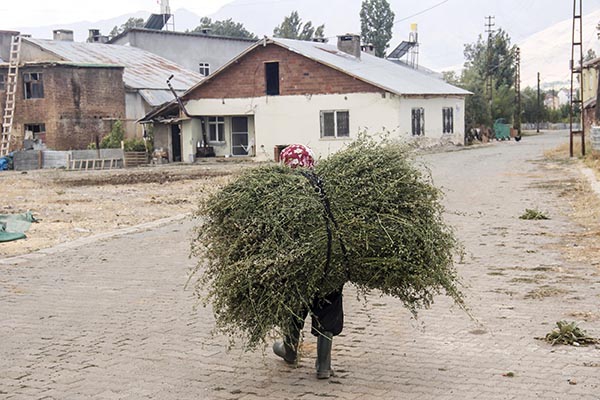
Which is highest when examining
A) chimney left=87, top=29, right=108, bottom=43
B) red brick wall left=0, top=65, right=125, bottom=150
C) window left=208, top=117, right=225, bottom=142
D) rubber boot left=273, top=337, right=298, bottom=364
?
chimney left=87, top=29, right=108, bottom=43

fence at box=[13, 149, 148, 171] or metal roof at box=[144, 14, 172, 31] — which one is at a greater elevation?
metal roof at box=[144, 14, 172, 31]

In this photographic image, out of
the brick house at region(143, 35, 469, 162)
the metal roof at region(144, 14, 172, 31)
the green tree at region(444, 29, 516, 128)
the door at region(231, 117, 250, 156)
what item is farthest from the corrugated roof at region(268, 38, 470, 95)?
the metal roof at region(144, 14, 172, 31)

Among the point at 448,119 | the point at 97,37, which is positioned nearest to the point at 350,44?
the point at 448,119

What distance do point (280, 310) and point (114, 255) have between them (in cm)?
725

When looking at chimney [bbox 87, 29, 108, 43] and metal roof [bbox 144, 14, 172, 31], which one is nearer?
chimney [bbox 87, 29, 108, 43]

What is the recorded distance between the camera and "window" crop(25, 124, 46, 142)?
44.5 metres

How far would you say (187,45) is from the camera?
6278 cm

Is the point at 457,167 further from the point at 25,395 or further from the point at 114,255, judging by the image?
the point at 25,395

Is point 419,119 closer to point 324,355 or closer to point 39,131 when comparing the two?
point 39,131

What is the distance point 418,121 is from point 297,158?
3709cm

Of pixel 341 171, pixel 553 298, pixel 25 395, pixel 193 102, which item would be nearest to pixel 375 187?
pixel 341 171

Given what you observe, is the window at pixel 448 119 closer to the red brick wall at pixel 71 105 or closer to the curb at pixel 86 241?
the red brick wall at pixel 71 105

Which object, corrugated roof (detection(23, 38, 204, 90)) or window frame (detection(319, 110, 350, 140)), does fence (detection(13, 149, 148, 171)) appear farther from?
window frame (detection(319, 110, 350, 140))

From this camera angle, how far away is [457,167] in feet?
99.7
